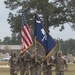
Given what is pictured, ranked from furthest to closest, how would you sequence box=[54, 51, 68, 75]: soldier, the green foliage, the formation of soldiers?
1. the green foliage
2. box=[54, 51, 68, 75]: soldier
3. the formation of soldiers

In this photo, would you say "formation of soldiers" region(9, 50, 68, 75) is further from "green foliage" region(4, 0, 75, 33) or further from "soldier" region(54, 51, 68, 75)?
"green foliage" region(4, 0, 75, 33)

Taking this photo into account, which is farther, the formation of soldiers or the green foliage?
the green foliage

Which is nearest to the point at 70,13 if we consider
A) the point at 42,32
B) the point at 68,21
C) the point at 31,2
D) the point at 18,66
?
the point at 68,21

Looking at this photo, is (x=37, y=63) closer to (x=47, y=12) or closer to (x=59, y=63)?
(x=59, y=63)

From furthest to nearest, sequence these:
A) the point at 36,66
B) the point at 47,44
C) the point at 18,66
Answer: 1. the point at 18,66
2. the point at 36,66
3. the point at 47,44

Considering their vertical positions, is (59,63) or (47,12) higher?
(47,12)

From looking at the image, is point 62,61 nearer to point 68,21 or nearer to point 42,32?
point 42,32

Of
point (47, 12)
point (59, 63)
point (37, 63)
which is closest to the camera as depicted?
point (37, 63)

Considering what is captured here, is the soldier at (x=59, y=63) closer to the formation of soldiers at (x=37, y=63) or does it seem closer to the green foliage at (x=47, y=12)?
the formation of soldiers at (x=37, y=63)

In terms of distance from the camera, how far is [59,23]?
46031 mm

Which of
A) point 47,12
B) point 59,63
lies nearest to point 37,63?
point 59,63

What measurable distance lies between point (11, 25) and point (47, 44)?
1099 inches

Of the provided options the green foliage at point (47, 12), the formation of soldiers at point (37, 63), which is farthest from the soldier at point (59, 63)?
the green foliage at point (47, 12)

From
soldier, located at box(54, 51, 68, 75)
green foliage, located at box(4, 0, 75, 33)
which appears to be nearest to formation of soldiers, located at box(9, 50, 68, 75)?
soldier, located at box(54, 51, 68, 75)
